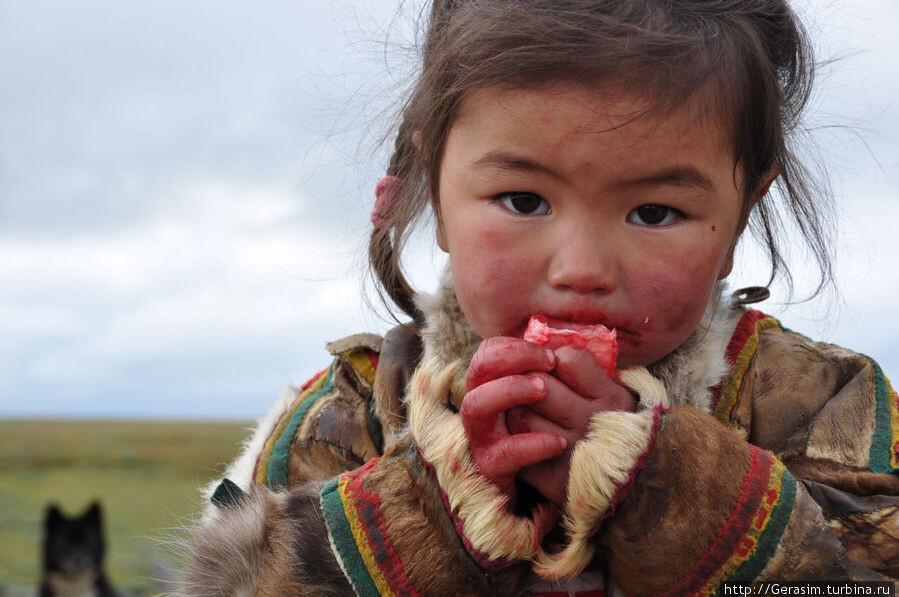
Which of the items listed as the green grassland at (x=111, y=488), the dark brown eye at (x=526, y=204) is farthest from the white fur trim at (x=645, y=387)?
the green grassland at (x=111, y=488)

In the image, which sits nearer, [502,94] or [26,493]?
[502,94]

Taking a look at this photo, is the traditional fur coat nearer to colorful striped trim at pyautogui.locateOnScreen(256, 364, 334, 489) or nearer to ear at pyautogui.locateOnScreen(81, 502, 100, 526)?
colorful striped trim at pyautogui.locateOnScreen(256, 364, 334, 489)

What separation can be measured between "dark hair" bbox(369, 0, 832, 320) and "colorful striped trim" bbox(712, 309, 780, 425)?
369mm

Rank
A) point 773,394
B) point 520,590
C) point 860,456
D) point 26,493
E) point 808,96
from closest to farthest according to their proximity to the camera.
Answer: point 520,590, point 860,456, point 773,394, point 808,96, point 26,493

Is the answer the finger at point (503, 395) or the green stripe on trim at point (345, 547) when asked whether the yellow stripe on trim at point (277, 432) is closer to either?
the green stripe on trim at point (345, 547)

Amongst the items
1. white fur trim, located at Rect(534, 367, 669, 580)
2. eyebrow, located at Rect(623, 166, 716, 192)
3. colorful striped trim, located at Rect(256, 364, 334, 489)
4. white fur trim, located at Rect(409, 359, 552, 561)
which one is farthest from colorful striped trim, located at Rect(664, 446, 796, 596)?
colorful striped trim, located at Rect(256, 364, 334, 489)

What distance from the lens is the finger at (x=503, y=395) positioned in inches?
77.0

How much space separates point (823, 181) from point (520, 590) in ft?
6.12

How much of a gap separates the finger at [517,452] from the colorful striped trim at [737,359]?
775mm

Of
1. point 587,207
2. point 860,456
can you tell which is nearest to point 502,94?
point 587,207

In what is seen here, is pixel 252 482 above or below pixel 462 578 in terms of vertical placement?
above

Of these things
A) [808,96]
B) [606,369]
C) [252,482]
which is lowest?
[252,482]

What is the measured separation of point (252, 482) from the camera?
282 cm

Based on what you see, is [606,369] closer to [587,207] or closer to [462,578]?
[587,207]
